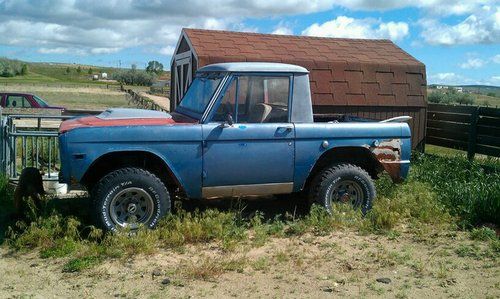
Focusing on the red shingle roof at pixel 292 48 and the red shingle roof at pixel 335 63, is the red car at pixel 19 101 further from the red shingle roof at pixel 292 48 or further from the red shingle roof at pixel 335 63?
the red shingle roof at pixel 335 63

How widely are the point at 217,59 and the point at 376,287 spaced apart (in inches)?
Answer: 282

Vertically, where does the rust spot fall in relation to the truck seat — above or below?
below

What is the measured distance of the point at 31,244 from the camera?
17.5 ft

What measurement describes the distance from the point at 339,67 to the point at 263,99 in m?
5.77

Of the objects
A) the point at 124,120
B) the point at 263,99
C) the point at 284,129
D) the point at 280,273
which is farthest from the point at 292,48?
the point at 280,273

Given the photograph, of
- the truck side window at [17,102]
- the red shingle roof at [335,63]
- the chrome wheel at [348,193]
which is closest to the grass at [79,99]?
the truck side window at [17,102]

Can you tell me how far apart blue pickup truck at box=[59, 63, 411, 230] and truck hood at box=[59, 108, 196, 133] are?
0.01 metres

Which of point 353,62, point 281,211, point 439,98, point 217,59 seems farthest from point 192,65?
point 439,98

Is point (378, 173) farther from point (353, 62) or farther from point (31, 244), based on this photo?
point (353, 62)

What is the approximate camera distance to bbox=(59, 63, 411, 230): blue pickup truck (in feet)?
17.7

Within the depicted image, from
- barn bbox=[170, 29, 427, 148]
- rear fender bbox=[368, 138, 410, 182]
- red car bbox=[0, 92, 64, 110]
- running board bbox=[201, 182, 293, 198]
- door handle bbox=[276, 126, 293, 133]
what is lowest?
running board bbox=[201, 182, 293, 198]

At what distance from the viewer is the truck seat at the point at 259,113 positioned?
6.01m

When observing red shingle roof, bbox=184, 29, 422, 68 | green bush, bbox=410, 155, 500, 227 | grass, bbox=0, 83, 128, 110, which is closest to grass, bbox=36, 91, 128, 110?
grass, bbox=0, 83, 128, 110

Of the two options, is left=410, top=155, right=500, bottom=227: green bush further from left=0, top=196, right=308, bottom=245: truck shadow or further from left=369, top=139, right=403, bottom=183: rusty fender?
left=0, top=196, right=308, bottom=245: truck shadow
